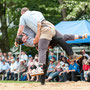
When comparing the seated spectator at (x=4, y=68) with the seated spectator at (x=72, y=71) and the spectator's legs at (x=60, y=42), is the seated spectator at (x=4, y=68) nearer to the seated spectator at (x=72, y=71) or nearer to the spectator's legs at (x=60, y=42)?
the seated spectator at (x=72, y=71)

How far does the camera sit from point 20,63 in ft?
53.8

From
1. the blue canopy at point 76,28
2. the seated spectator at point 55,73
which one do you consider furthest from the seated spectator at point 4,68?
the blue canopy at point 76,28

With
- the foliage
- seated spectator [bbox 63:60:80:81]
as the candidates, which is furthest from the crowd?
the foliage

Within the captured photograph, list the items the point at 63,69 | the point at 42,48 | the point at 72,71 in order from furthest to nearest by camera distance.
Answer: the point at 63,69 → the point at 72,71 → the point at 42,48

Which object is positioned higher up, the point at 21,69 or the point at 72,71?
the point at 21,69

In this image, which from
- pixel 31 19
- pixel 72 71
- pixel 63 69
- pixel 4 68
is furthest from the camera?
pixel 4 68

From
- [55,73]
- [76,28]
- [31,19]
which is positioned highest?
[76,28]

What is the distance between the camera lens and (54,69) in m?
14.6

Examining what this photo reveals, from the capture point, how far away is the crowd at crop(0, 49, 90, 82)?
45.1 feet

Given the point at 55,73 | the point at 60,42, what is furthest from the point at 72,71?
the point at 60,42

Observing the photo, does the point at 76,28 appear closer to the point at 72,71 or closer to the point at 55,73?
the point at 72,71

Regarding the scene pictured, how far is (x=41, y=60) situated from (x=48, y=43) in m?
0.48

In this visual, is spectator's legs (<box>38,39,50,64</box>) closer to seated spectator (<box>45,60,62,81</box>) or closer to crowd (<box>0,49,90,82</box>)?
crowd (<box>0,49,90,82</box>)

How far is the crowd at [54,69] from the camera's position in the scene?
13734mm
